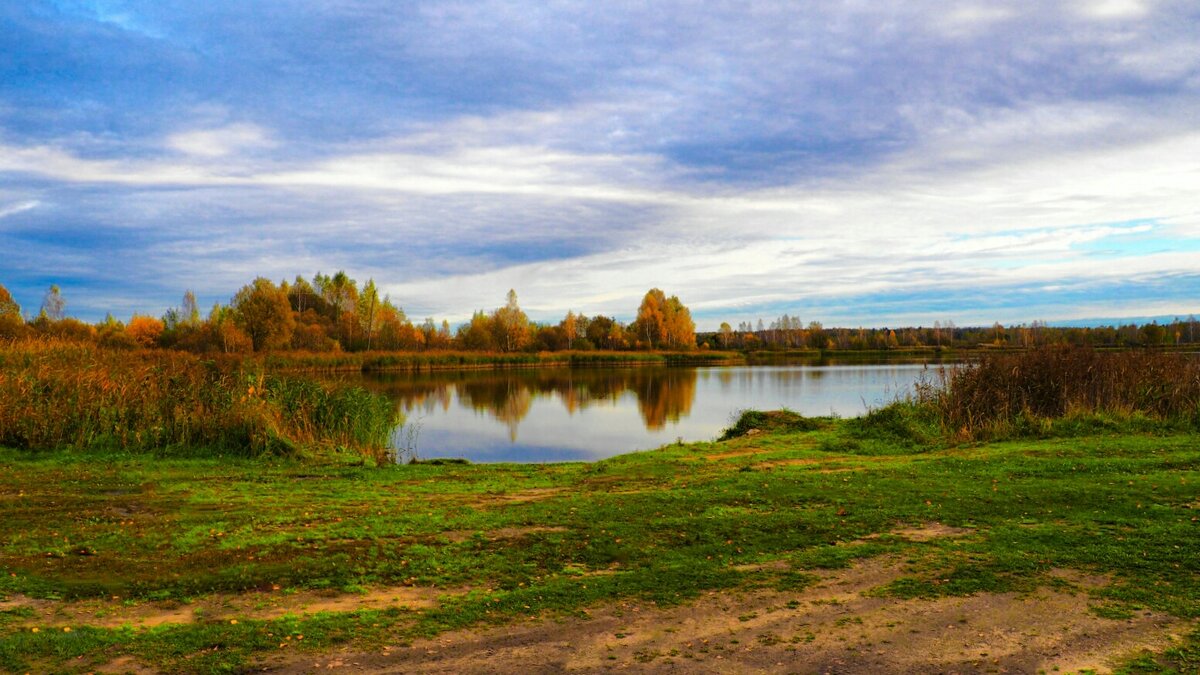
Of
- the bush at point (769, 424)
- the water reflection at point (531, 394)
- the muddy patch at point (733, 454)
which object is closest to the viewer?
the muddy patch at point (733, 454)

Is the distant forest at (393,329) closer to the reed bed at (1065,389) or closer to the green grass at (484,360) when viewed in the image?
the green grass at (484,360)

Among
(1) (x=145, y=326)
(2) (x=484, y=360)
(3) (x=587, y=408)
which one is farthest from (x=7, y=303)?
(3) (x=587, y=408)

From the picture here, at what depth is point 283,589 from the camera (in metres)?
6.15

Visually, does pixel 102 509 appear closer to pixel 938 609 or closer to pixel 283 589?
pixel 283 589

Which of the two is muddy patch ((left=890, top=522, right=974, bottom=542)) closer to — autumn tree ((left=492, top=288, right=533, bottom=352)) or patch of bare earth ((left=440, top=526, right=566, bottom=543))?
patch of bare earth ((left=440, top=526, right=566, bottom=543))

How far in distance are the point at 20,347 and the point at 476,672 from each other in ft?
60.9

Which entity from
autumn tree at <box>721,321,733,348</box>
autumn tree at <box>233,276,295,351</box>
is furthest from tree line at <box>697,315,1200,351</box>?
autumn tree at <box>233,276,295,351</box>

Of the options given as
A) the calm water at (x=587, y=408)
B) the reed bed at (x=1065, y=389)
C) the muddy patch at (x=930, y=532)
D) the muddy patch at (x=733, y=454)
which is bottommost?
the calm water at (x=587, y=408)

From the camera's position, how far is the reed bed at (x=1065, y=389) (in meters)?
17.3

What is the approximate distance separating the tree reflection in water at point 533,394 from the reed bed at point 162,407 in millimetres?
8330

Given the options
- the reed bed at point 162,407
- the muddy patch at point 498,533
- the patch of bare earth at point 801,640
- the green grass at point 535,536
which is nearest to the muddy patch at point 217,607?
the green grass at point 535,536

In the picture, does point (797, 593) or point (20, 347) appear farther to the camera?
point (20, 347)

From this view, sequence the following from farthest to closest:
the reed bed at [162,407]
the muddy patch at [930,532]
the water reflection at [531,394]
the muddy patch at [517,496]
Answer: the water reflection at [531,394] → the reed bed at [162,407] → the muddy patch at [517,496] → the muddy patch at [930,532]

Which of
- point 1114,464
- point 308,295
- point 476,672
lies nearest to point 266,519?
point 476,672
